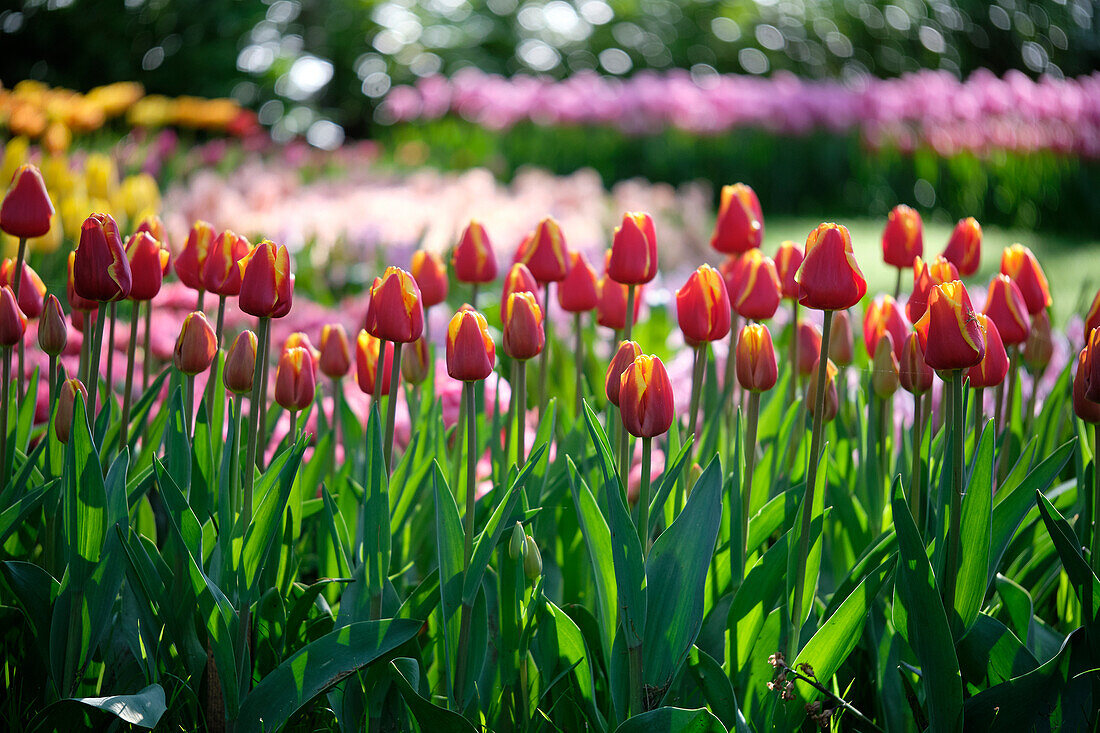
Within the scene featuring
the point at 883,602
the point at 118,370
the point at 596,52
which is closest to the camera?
the point at 883,602

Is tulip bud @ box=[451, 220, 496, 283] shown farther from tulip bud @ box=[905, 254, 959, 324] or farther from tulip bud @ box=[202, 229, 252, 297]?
tulip bud @ box=[905, 254, 959, 324]

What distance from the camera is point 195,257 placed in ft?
4.51

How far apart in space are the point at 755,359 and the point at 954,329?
0.28 meters

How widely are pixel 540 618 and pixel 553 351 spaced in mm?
1275

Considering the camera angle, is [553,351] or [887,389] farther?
[553,351]

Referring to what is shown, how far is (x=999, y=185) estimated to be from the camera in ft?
22.7

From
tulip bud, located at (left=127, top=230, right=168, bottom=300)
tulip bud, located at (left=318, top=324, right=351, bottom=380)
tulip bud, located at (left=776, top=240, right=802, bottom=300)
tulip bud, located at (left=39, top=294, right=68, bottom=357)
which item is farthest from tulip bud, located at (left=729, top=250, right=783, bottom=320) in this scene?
tulip bud, located at (left=39, top=294, right=68, bottom=357)

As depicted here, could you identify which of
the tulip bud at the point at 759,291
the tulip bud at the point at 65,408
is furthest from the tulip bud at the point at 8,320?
the tulip bud at the point at 759,291

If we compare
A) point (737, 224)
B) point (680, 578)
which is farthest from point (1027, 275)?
point (680, 578)

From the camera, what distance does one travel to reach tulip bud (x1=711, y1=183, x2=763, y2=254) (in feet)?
5.25

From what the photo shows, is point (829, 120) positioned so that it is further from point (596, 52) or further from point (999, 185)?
point (596, 52)

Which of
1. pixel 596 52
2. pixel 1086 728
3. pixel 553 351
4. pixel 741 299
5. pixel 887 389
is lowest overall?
pixel 596 52

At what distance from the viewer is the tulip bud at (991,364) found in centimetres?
115

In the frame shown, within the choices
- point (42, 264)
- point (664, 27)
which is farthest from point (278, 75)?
point (42, 264)
